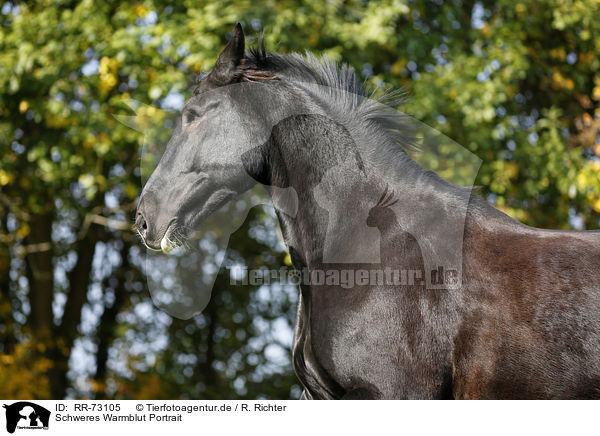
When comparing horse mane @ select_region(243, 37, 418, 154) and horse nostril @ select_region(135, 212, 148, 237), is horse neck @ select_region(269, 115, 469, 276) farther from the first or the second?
horse nostril @ select_region(135, 212, 148, 237)

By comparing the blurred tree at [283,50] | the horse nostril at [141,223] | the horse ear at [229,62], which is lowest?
the blurred tree at [283,50]

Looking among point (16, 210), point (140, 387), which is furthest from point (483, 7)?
point (140, 387)

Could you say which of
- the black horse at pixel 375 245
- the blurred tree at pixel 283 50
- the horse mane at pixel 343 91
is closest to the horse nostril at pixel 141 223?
the black horse at pixel 375 245

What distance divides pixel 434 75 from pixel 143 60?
3.43m

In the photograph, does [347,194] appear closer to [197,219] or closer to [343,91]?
[343,91]

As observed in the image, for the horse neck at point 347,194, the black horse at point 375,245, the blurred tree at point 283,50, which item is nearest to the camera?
the black horse at point 375,245

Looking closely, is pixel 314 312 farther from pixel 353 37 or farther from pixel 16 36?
pixel 16 36

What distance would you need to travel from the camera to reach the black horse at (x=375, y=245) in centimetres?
258

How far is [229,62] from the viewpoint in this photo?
311cm
